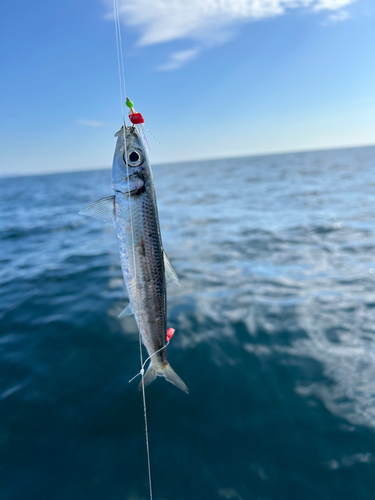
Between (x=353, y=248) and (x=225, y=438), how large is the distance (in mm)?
9756

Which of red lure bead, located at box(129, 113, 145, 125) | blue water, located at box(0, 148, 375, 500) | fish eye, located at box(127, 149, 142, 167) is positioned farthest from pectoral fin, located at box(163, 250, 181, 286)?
blue water, located at box(0, 148, 375, 500)

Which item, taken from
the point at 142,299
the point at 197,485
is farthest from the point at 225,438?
the point at 142,299

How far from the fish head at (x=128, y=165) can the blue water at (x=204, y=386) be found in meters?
3.91

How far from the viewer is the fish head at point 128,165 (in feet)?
10.4

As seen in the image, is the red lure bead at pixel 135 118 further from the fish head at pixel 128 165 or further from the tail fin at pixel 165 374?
the tail fin at pixel 165 374

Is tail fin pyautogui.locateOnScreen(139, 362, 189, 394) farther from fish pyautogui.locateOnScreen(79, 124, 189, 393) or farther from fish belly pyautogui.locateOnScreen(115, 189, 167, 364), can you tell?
fish pyautogui.locateOnScreen(79, 124, 189, 393)

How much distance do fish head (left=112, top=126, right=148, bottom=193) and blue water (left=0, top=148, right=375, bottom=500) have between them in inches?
154

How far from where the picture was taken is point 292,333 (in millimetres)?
6484

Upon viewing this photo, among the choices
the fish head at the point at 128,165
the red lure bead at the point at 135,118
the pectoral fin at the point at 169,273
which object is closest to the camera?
the fish head at the point at 128,165

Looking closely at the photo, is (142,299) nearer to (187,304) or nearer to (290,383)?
(290,383)

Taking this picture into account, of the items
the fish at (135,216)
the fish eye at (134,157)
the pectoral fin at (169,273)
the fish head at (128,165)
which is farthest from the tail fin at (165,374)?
the fish eye at (134,157)

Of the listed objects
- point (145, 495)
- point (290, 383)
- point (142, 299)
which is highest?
point (142, 299)

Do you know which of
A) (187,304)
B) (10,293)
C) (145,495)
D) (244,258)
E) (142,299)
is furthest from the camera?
(244,258)

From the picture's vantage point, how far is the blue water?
158 inches
